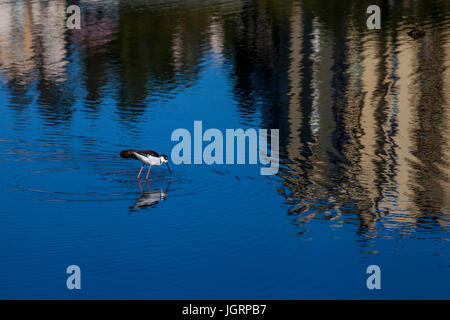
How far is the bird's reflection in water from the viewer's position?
51.0ft

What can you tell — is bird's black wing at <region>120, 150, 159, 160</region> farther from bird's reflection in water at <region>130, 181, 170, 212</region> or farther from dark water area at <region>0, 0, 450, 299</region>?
bird's reflection in water at <region>130, 181, 170, 212</region>

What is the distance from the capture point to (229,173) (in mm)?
17438

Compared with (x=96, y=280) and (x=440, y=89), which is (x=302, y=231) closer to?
(x=96, y=280)

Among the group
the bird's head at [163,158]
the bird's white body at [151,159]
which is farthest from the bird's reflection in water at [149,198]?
the bird's head at [163,158]

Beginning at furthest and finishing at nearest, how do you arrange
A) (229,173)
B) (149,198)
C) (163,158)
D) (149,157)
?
(229,173), (163,158), (149,157), (149,198)

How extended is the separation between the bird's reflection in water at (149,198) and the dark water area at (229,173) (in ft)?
0.18

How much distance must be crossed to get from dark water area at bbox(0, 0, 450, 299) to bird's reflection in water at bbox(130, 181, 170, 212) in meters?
0.05

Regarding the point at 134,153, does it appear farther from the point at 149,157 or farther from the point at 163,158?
the point at 163,158

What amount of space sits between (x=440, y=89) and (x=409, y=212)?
11.4 m

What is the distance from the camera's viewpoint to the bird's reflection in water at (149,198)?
51.0 ft

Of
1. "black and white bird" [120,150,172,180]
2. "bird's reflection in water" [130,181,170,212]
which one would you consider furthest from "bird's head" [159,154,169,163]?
"bird's reflection in water" [130,181,170,212]

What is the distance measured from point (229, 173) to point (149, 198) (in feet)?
6.90

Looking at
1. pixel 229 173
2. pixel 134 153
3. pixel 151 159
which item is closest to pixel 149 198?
pixel 151 159

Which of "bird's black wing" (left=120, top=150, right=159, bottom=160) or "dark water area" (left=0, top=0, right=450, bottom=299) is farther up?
"bird's black wing" (left=120, top=150, right=159, bottom=160)
